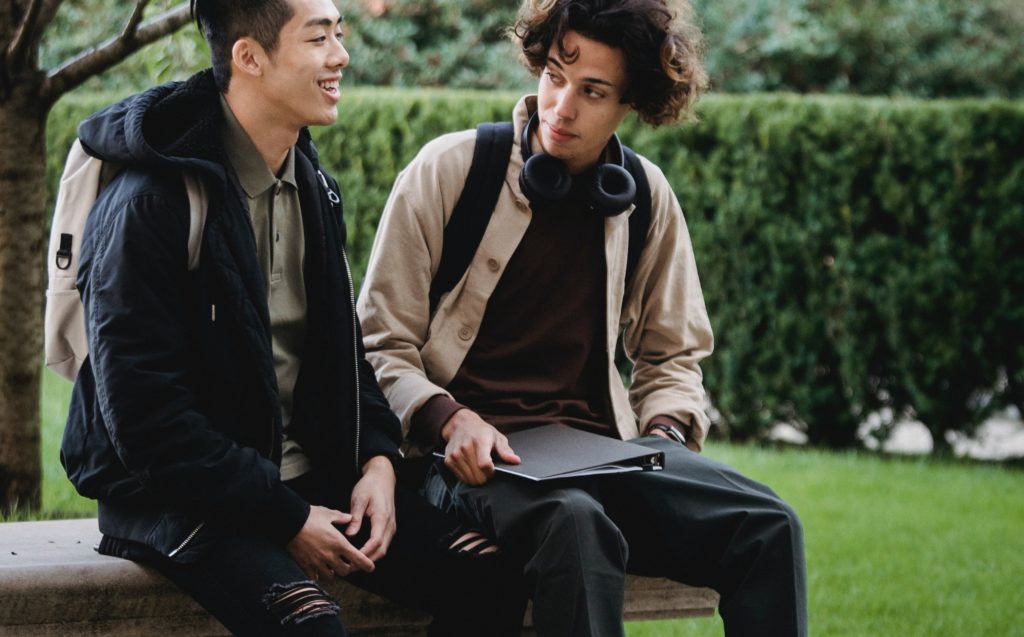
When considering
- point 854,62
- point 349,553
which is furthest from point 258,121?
point 854,62

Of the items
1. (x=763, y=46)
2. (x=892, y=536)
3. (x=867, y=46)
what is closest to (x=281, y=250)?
(x=892, y=536)

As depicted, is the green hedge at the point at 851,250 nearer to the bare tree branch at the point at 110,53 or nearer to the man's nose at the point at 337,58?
the bare tree branch at the point at 110,53

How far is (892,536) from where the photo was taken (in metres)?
6.04

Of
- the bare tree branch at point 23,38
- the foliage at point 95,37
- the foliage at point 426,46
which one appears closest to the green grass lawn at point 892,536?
the bare tree branch at point 23,38

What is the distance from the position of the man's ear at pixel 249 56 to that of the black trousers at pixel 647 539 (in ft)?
3.48

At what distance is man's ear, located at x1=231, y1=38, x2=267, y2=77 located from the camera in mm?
3043

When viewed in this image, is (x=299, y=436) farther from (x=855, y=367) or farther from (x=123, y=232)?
(x=855, y=367)

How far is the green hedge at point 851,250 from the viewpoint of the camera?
7.66 meters

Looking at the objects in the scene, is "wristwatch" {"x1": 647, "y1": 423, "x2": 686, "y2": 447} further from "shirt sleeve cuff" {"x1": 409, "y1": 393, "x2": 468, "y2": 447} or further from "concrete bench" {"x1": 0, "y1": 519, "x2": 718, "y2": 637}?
"concrete bench" {"x1": 0, "y1": 519, "x2": 718, "y2": 637}

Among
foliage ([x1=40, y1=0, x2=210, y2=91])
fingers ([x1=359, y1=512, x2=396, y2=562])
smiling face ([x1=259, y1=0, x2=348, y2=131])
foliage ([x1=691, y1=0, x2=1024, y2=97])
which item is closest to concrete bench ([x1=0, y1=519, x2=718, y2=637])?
fingers ([x1=359, y1=512, x2=396, y2=562])

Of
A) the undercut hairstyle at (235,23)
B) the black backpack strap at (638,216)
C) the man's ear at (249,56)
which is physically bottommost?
the black backpack strap at (638,216)

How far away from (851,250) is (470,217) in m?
4.75

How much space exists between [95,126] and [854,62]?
12.2 meters

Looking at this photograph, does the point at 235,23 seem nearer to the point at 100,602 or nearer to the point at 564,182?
the point at 564,182
